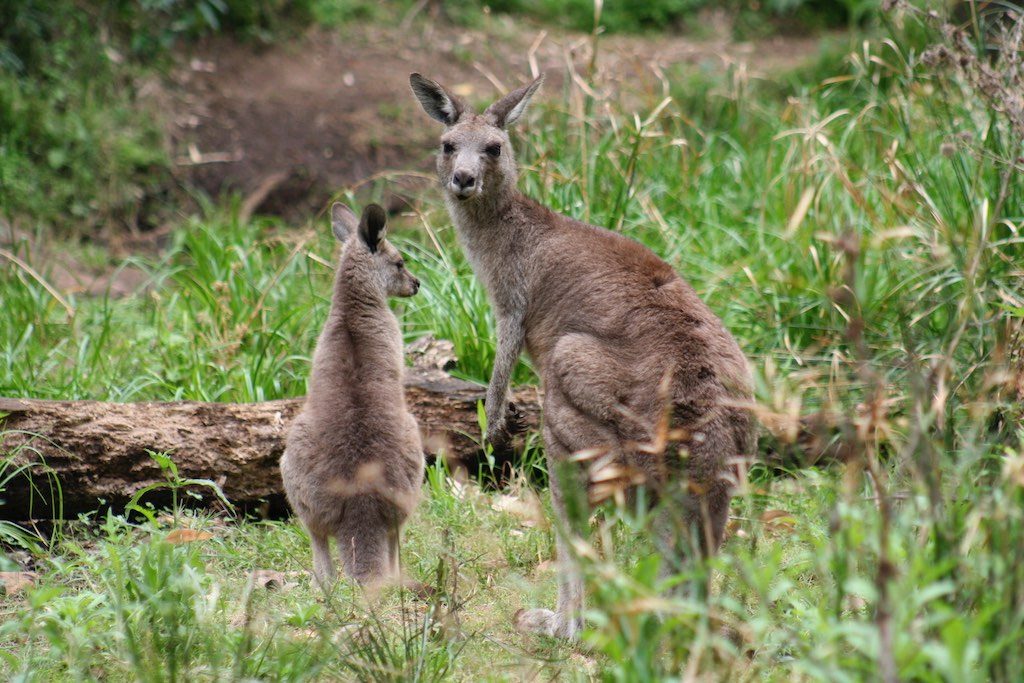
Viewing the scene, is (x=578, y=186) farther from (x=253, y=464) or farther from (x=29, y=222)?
(x=29, y=222)

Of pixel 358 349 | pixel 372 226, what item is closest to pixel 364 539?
pixel 358 349

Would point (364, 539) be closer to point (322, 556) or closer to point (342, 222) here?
point (322, 556)

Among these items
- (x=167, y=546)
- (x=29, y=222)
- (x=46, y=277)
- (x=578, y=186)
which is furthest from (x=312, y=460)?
(x=29, y=222)

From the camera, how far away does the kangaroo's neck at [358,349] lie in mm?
4910

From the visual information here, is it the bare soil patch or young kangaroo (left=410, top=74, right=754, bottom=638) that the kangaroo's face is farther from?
the bare soil patch

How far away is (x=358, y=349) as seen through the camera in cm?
507

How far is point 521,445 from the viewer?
611 centimetres

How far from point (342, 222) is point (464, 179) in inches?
40.2

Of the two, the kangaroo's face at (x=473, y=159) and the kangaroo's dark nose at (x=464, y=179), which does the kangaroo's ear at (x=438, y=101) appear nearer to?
the kangaroo's face at (x=473, y=159)

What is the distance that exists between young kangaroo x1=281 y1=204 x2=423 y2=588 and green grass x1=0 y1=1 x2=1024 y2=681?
0.70ft

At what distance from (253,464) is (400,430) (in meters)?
1.28

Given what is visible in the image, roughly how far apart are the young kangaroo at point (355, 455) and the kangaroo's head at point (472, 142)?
2.82ft

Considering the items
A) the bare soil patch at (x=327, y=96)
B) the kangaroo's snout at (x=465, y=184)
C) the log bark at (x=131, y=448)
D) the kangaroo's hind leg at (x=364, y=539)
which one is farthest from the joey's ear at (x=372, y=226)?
the bare soil patch at (x=327, y=96)

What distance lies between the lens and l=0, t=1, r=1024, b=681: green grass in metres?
2.68
